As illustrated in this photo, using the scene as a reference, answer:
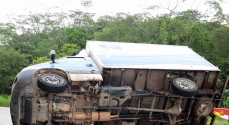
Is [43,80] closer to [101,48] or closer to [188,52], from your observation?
[101,48]

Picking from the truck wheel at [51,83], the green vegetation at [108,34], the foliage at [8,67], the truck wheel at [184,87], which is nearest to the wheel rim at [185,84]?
the truck wheel at [184,87]

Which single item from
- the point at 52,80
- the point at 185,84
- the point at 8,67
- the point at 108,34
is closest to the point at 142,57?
the point at 185,84

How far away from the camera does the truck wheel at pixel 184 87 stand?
4.91 metres

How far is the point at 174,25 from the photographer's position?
19.4 m

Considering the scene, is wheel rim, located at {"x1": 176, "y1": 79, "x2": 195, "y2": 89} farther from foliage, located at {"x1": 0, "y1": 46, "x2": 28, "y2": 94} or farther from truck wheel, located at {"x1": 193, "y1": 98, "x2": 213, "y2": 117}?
foliage, located at {"x1": 0, "y1": 46, "x2": 28, "y2": 94}

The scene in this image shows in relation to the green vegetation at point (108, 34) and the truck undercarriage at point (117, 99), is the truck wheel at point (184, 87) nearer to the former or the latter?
the truck undercarriage at point (117, 99)

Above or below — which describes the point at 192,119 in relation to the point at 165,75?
below

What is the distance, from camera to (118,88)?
4.75m

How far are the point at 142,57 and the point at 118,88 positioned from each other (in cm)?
84

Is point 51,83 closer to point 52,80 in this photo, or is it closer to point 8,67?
point 52,80

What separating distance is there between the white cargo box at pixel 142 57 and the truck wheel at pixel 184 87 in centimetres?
25

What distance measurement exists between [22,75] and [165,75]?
8.48ft

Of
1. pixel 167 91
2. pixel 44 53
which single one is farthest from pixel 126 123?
pixel 44 53

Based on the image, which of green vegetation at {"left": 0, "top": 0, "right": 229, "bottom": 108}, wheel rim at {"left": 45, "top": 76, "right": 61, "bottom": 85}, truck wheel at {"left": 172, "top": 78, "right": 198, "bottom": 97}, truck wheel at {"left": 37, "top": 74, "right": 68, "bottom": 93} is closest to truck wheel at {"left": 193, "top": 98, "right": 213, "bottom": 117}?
truck wheel at {"left": 172, "top": 78, "right": 198, "bottom": 97}
